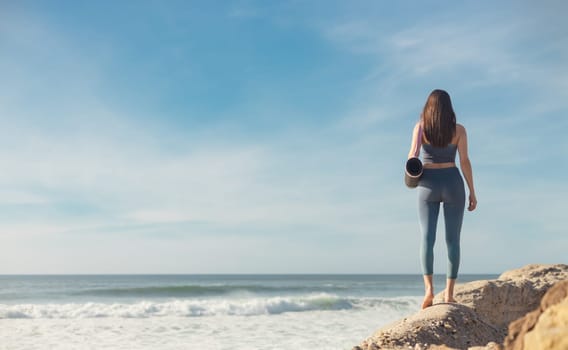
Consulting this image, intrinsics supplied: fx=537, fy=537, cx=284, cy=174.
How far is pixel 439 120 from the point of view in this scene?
12.4 feet

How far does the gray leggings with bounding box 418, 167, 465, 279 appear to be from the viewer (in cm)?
372

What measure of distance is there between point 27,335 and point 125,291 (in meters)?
15.5

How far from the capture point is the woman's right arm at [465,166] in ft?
12.6

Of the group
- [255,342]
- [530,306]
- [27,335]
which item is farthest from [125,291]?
[530,306]

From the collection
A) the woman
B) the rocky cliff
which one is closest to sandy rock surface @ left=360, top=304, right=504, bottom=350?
the rocky cliff

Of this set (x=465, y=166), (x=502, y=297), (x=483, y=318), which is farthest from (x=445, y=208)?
(x=502, y=297)

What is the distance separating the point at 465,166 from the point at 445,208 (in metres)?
0.36

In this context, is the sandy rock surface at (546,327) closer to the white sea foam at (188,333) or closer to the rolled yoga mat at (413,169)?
the rolled yoga mat at (413,169)

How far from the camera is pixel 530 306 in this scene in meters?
4.77

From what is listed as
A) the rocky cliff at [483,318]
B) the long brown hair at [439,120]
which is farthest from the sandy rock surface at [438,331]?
the long brown hair at [439,120]

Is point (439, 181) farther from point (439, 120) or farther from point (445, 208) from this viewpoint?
point (439, 120)

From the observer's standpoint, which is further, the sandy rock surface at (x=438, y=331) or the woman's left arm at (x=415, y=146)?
the woman's left arm at (x=415, y=146)

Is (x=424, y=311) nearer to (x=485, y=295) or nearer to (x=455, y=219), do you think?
(x=455, y=219)

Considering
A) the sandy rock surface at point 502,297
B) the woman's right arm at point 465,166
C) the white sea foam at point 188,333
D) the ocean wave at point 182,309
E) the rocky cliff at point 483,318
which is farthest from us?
the ocean wave at point 182,309
